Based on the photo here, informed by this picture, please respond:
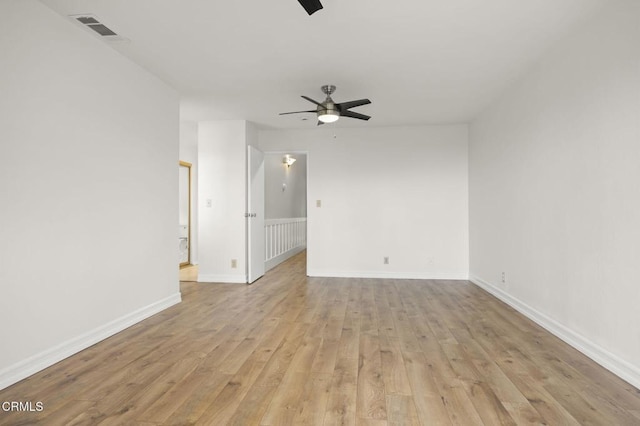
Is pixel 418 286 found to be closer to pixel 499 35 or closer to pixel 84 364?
pixel 499 35

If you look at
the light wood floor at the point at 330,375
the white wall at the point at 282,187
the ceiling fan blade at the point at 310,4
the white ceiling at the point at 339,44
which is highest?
the white ceiling at the point at 339,44

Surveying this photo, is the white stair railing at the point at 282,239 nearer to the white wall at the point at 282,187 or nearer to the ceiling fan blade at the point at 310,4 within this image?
the white wall at the point at 282,187

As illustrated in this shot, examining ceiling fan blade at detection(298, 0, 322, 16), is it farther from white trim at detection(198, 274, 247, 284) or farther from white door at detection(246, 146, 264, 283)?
white trim at detection(198, 274, 247, 284)

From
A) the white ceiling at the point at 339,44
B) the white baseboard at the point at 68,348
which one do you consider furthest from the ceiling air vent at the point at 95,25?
the white baseboard at the point at 68,348

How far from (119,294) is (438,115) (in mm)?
4424

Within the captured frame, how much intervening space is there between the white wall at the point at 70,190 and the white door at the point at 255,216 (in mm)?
1508

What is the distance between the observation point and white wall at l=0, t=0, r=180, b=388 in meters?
2.04

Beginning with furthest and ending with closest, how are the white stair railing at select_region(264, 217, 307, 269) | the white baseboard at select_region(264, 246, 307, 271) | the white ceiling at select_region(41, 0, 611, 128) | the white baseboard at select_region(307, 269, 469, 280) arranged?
the white stair railing at select_region(264, 217, 307, 269), the white baseboard at select_region(264, 246, 307, 271), the white baseboard at select_region(307, 269, 469, 280), the white ceiling at select_region(41, 0, 611, 128)

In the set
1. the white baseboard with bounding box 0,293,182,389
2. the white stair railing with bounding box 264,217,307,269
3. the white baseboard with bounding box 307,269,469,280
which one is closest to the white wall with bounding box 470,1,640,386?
the white baseboard with bounding box 307,269,469,280

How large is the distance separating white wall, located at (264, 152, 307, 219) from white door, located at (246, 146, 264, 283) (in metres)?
1.01

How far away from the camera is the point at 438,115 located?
15.8 ft

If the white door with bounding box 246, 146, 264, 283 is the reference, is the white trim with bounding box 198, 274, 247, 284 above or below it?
below

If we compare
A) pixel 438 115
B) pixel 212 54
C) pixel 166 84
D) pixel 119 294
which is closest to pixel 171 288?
pixel 119 294

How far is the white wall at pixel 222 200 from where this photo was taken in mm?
4973
